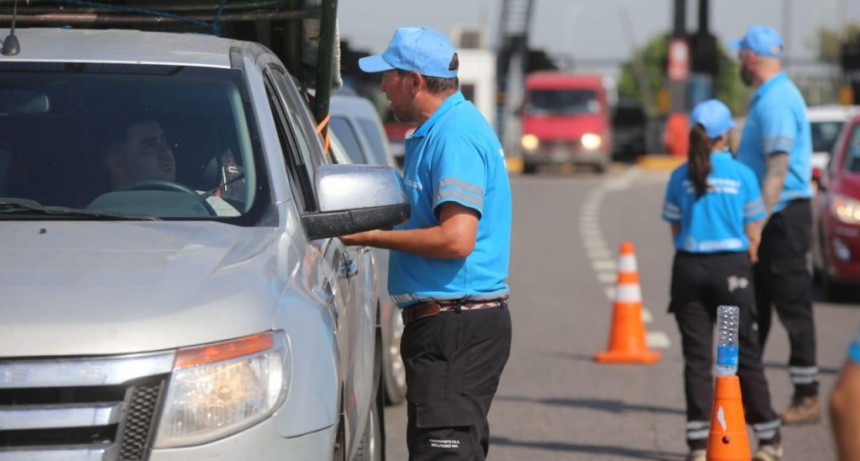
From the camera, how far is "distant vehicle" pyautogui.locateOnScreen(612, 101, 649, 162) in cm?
6031

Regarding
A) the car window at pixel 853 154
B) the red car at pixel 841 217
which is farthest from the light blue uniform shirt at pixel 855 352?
the car window at pixel 853 154

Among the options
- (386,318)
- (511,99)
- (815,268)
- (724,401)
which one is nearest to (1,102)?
(724,401)

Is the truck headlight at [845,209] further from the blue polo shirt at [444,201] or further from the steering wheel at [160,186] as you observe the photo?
the steering wheel at [160,186]

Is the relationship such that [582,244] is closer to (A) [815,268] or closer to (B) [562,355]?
(A) [815,268]

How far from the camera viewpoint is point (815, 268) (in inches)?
653

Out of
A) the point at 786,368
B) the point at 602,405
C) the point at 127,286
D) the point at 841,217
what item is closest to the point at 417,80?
the point at 127,286

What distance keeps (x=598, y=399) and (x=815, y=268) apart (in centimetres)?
718

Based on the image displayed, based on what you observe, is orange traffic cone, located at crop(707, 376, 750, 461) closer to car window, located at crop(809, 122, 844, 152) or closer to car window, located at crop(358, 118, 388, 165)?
car window, located at crop(358, 118, 388, 165)

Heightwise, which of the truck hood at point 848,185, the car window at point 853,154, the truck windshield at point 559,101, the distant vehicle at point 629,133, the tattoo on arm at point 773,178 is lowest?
the distant vehicle at point 629,133

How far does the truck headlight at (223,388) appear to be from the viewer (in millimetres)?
3859

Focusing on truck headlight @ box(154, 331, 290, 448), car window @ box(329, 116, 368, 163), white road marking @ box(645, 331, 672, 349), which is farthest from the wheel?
truck headlight @ box(154, 331, 290, 448)

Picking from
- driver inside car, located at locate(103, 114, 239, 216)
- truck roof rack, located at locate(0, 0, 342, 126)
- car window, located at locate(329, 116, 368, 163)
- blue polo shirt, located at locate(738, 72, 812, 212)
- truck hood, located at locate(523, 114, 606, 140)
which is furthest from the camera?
truck hood, located at locate(523, 114, 606, 140)

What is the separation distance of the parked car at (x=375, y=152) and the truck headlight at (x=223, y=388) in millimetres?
4639

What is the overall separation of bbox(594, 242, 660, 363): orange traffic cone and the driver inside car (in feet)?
22.1
